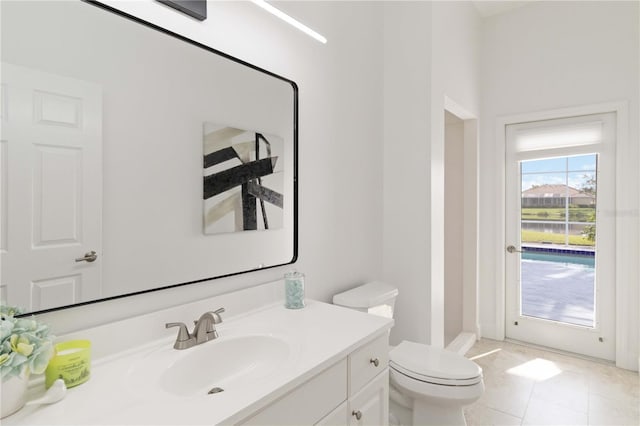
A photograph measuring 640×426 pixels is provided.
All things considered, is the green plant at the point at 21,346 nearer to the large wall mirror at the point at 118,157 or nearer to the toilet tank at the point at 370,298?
the large wall mirror at the point at 118,157

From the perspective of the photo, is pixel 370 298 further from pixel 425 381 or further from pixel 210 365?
pixel 210 365

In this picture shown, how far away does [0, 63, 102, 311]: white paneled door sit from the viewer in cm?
85

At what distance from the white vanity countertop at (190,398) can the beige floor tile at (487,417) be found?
4.05 feet

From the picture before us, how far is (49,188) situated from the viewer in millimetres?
909

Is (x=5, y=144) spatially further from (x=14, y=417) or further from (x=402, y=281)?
(x=402, y=281)

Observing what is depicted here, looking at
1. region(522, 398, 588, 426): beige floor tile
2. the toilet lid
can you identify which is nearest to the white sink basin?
the toilet lid

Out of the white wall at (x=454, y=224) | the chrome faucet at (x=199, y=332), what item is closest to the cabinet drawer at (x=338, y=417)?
the chrome faucet at (x=199, y=332)

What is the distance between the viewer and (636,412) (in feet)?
6.77

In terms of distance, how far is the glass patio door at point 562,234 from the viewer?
270 cm

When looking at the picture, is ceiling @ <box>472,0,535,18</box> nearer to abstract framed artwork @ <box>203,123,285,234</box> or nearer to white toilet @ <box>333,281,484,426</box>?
abstract framed artwork @ <box>203,123,285,234</box>

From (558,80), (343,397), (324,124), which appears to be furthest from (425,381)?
(558,80)

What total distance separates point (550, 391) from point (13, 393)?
109 inches

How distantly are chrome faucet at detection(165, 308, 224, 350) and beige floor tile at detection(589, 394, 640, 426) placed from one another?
2201mm

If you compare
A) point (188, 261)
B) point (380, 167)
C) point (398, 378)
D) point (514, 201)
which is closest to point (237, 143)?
point (188, 261)
